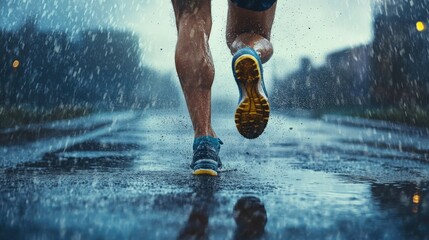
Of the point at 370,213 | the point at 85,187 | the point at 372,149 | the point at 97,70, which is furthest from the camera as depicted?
the point at 97,70

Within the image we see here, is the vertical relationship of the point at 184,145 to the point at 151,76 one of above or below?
below

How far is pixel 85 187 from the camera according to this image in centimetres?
332

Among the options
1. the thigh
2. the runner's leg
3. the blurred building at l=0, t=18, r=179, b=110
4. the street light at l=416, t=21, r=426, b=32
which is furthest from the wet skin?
the street light at l=416, t=21, r=426, b=32

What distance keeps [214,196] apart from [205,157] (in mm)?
774

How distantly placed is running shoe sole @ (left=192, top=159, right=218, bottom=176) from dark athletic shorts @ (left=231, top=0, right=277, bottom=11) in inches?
36.2

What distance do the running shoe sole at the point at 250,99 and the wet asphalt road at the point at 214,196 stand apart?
291 millimetres

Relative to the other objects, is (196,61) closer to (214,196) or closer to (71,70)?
(214,196)

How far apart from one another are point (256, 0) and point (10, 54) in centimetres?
4056

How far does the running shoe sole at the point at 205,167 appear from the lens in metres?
3.78

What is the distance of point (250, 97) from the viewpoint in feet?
11.8

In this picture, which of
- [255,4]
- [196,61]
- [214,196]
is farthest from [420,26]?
[214,196]

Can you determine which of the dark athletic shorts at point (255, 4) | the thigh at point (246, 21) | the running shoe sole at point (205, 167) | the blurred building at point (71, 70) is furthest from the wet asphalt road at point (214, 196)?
the blurred building at point (71, 70)

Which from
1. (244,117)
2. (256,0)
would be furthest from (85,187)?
(256,0)

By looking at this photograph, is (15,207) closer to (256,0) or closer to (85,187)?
(85,187)
